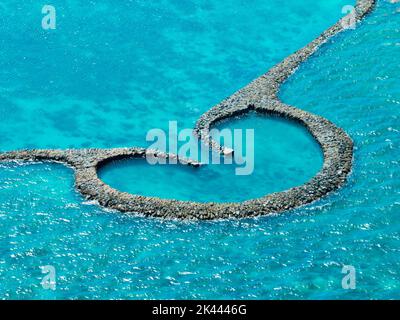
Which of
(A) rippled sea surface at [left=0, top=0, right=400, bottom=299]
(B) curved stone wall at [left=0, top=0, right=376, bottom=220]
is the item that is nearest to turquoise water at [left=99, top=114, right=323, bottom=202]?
(A) rippled sea surface at [left=0, top=0, right=400, bottom=299]

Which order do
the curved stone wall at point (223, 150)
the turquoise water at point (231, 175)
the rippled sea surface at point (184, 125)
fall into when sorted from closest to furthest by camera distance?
1. the rippled sea surface at point (184, 125)
2. the curved stone wall at point (223, 150)
3. the turquoise water at point (231, 175)

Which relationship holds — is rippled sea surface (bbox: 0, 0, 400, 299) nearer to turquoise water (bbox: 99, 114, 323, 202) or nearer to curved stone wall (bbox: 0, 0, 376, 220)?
turquoise water (bbox: 99, 114, 323, 202)

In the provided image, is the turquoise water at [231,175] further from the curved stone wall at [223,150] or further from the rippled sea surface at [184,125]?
the curved stone wall at [223,150]

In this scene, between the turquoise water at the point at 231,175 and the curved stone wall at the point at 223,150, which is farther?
the turquoise water at the point at 231,175

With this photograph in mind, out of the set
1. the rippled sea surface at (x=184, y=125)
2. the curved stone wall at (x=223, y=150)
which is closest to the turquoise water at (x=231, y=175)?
the rippled sea surface at (x=184, y=125)

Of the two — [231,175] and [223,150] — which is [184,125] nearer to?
[223,150]

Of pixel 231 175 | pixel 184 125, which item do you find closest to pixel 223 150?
pixel 231 175
